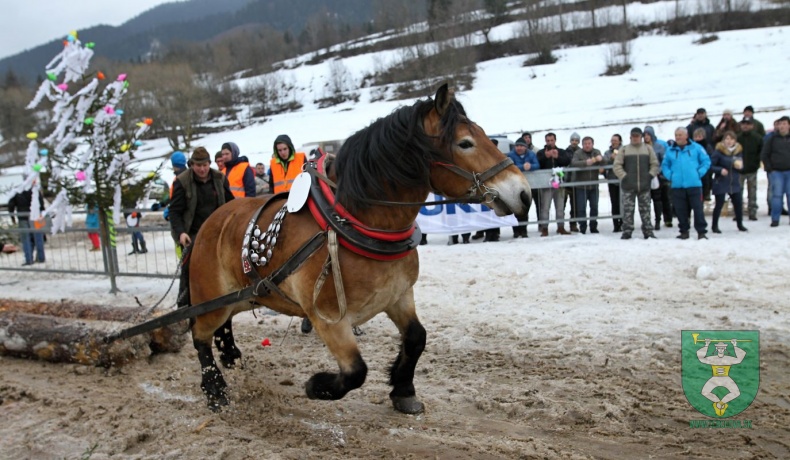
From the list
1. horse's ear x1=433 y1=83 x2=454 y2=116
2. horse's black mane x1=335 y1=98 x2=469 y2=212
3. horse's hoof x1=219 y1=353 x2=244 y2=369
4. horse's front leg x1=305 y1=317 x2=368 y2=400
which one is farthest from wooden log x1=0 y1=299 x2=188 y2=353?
horse's ear x1=433 y1=83 x2=454 y2=116

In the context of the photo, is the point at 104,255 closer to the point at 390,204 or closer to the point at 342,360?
the point at 342,360

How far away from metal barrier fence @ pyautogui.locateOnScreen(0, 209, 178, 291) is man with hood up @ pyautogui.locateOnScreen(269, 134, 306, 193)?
8.75 feet

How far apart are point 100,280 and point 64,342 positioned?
5.31 meters

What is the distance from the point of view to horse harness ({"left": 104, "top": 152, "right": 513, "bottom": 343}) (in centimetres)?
360

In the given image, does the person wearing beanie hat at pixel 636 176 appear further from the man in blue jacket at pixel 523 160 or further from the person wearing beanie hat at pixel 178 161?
the person wearing beanie hat at pixel 178 161

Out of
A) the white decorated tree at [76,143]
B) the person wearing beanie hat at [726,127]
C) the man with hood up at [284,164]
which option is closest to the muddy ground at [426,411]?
the man with hood up at [284,164]

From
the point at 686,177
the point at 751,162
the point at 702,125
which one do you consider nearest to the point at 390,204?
the point at 686,177

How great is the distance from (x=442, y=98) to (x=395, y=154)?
0.45 m

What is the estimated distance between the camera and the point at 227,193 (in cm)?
626

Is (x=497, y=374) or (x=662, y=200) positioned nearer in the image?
(x=497, y=374)

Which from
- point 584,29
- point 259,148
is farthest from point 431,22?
point 259,148

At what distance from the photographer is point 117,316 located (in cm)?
641

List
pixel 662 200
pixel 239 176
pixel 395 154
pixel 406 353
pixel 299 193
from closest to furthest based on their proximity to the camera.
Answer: pixel 395 154 < pixel 299 193 < pixel 406 353 < pixel 239 176 < pixel 662 200

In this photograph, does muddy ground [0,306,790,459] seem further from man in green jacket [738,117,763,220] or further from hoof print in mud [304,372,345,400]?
man in green jacket [738,117,763,220]
